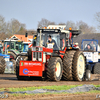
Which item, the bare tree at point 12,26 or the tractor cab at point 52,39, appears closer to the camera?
the tractor cab at point 52,39

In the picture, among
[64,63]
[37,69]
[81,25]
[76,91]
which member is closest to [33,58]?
[37,69]

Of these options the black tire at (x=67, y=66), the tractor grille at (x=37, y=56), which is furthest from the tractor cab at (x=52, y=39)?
the tractor grille at (x=37, y=56)

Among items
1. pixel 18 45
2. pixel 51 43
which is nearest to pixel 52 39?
pixel 51 43

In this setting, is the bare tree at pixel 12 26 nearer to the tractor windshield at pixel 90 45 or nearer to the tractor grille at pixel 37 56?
the tractor windshield at pixel 90 45

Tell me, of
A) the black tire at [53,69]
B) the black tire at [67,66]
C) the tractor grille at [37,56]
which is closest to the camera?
the black tire at [53,69]

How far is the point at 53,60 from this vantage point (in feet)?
42.0

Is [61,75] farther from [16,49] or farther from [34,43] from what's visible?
[16,49]

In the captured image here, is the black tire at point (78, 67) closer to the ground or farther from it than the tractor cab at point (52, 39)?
closer to the ground

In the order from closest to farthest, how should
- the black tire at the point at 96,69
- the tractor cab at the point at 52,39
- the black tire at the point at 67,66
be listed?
the black tire at the point at 67,66, the tractor cab at the point at 52,39, the black tire at the point at 96,69

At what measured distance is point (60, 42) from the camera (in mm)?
14062

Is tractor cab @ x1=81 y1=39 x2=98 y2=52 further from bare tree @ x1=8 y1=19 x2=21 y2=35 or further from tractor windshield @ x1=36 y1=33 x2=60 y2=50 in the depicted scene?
bare tree @ x1=8 y1=19 x2=21 y2=35

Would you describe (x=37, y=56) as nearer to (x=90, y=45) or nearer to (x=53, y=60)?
(x=53, y=60)

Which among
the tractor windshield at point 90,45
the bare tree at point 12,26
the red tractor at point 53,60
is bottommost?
the red tractor at point 53,60

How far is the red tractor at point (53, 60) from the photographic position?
12852 mm
